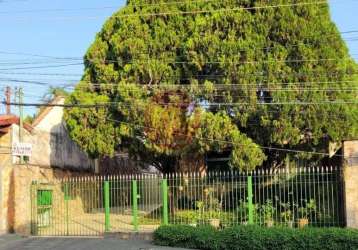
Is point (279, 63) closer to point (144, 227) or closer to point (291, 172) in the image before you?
point (291, 172)

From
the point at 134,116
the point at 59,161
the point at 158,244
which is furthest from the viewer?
the point at 59,161

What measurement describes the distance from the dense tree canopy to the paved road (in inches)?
162

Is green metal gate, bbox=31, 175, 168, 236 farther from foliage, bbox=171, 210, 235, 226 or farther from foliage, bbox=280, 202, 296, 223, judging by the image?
foliage, bbox=280, 202, 296, 223

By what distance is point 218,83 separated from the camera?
66.2ft

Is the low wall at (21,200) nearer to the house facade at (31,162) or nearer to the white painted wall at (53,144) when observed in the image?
the house facade at (31,162)

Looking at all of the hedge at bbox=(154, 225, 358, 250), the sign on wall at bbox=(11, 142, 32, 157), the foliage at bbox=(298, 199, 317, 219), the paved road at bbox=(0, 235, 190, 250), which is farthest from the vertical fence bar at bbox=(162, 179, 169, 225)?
the sign on wall at bbox=(11, 142, 32, 157)


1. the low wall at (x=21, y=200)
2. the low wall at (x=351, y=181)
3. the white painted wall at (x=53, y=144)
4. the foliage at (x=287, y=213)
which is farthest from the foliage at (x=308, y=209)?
the white painted wall at (x=53, y=144)

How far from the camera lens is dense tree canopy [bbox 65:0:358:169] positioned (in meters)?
19.1

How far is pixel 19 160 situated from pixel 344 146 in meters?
11.6

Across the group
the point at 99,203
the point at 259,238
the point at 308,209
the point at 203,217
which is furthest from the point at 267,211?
the point at 99,203

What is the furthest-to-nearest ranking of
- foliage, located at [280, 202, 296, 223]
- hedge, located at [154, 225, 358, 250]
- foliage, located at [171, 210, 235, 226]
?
foliage, located at [171, 210, 235, 226] < foliage, located at [280, 202, 296, 223] < hedge, located at [154, 225, 358, 250]

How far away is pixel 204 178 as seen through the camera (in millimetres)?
19422

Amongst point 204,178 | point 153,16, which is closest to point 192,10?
point 153,16

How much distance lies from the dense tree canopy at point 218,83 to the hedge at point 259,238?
418cm
